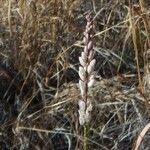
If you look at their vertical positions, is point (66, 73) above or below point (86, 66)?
below

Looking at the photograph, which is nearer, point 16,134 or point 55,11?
point 16,134

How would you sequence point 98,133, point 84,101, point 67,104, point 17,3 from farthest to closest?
point 17,3 < point 67,104 < point 98,133 < point 84,101

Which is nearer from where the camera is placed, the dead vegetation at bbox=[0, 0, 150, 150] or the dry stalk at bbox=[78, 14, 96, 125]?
the dry stalk at bbox=[78, 14, 96, 125]

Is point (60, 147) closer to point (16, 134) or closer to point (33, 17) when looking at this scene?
point (16, 134)

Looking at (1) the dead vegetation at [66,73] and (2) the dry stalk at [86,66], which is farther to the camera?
(1) the dead vegetation at [66,73]

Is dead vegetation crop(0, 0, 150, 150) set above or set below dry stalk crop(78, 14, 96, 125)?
below

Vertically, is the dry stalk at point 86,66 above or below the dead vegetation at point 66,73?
above

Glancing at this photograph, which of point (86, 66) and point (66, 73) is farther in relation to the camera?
point (66, 73)

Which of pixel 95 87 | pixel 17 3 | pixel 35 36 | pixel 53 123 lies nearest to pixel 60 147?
pixel 53 123
